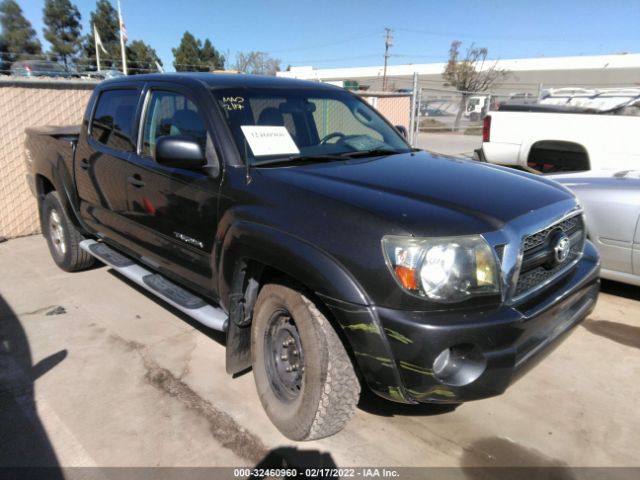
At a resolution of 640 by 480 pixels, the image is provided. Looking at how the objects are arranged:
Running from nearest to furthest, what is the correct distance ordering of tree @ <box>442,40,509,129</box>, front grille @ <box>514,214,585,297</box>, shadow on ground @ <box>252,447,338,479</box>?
front grille @ <box>514,214,585,297</box>
shadow on ground @ <box>252,447,338,479</box>
tree @ <box>442,40,509,129</box>

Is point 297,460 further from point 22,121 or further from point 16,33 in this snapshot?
point 16,33

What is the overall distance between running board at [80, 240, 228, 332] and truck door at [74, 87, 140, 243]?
0.18 m

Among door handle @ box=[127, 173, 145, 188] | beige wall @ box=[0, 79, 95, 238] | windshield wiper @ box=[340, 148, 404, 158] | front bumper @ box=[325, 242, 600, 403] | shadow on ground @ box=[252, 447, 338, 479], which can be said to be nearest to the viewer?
front bumper @ box=[325, 242, 600, 403]

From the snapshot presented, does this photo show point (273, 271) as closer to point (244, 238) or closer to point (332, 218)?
point (244, 238)

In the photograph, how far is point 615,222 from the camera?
3.94 m

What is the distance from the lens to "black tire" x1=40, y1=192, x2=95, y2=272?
4758 mm

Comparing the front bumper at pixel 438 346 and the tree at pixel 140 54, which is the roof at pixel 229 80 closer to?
the front bumper at pixel 438 346

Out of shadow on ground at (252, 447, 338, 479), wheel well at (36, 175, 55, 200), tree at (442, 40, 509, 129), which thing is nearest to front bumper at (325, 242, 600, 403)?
shadow on ground at (252, 447, 338, 479)

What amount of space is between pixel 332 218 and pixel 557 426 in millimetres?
1803

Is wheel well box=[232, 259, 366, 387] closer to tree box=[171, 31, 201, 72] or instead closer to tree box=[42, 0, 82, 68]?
tree box=[171, 31, 201, 72]

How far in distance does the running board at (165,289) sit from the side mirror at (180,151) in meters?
0.95

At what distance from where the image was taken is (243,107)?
297 cm

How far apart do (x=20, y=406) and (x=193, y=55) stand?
167 ft

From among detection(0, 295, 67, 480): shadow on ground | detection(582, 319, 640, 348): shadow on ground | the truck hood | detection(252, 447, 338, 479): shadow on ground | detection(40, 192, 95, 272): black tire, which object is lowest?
detection(0, 295, 67, 480): shadow on ground
